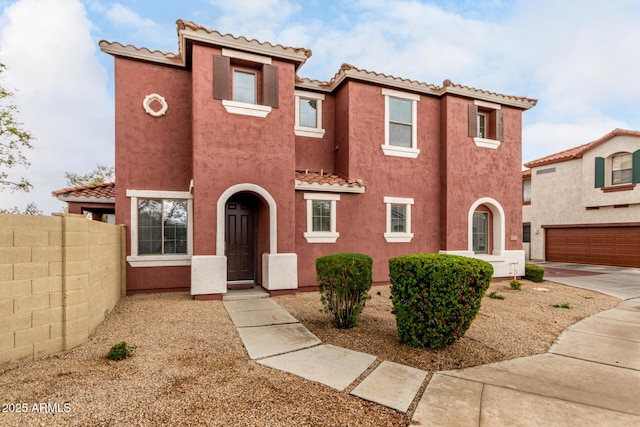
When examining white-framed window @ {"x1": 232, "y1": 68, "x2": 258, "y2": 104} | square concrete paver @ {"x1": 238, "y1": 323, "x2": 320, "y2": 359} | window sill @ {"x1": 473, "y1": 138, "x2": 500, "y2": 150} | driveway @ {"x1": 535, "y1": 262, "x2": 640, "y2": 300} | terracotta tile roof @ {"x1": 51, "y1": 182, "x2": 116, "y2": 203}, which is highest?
white-framed window @ {"x1": 232, "y1": 68, "x2": 258, "y2": 104}

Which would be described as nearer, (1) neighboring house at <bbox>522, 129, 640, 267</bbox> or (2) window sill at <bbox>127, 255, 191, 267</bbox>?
(2) window sill at <bbox>127, 255, 191, 267</bbox>

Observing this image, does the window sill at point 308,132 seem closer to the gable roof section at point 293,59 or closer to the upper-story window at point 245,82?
the gable roof section at point 293,59

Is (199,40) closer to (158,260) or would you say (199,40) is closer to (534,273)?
(158,260)

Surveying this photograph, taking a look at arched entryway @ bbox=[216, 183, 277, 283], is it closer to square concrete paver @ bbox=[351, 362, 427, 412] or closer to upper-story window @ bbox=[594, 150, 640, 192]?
square concrete paver @ bbox=[351, 362, 427, 412]

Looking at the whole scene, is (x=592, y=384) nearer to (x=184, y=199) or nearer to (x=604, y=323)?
(x=604, y=323)

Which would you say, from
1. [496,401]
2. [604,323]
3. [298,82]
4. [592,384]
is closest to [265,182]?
[298,82]

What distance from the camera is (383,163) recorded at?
35.2 ft

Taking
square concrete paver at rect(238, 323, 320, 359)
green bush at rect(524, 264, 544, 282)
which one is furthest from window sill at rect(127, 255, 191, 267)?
green bush at rect(524, 264, 544, 282)

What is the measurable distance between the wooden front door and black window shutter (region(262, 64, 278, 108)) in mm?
2998

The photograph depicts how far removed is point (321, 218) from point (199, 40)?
590cm

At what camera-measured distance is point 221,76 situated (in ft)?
27.2

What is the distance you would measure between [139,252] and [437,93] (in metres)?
11.3

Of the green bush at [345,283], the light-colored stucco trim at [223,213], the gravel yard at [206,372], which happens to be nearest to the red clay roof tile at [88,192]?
the light-colored stucco trim at [223,213]

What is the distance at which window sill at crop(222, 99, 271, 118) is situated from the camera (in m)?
8.38
